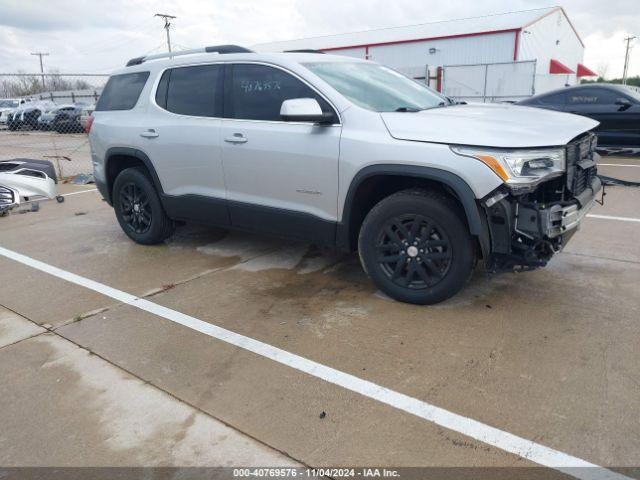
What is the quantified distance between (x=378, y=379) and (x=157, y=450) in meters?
1.24

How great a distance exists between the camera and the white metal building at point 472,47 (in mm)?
20344

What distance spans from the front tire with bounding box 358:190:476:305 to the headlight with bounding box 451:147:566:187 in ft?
1.50

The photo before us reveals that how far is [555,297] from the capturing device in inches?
156

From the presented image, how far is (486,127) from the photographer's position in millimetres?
3385

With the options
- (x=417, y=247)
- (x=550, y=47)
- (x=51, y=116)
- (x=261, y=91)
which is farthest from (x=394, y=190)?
(x=550, y=47)

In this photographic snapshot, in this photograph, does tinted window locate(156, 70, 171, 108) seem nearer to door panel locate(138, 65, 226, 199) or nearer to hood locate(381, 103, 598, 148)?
door panel locate(138, 65, 226, 199)

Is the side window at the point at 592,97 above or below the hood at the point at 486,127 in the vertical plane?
above

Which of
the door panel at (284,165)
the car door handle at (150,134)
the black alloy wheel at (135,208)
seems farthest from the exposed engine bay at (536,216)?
the black alloy wheel at (135,208)

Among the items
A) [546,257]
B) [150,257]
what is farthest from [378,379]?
[150,257]

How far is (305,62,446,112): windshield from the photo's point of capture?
403 cm

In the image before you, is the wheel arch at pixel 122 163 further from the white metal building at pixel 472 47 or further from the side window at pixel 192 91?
the white metal building at pixel 472 47

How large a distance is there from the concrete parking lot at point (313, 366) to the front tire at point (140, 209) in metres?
0.56

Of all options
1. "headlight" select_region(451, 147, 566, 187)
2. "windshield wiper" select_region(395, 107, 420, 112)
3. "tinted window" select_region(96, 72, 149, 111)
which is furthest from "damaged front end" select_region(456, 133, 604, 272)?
"tinted window" select_region(96, 72, 149, 111)

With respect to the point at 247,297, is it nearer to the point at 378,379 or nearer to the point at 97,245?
the point at 378,379
